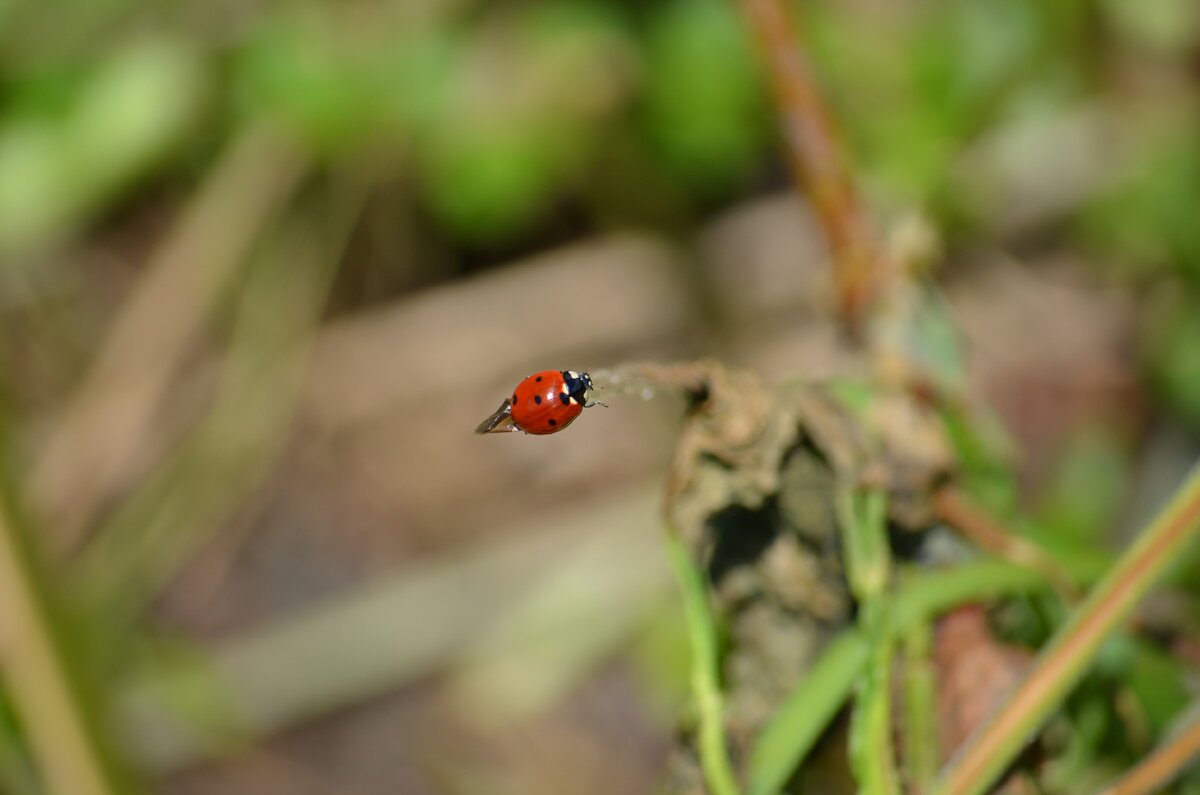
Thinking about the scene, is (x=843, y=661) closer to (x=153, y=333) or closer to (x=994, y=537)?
(x=994, y=537)

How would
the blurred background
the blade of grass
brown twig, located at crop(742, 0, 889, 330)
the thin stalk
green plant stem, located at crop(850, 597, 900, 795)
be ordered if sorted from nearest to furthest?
green plant stem, located at crop(850, 597, 900, 795) < the thin stalk < brown twig, located at crop(742, 0, 889, 330) < the blurred background < the blade of grass

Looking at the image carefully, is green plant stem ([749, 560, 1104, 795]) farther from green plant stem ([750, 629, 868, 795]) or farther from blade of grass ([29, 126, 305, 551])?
blade of grass ([29, 126, 305, 551])

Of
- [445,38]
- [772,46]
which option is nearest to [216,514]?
[445,38]

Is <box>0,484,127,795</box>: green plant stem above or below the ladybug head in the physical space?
below

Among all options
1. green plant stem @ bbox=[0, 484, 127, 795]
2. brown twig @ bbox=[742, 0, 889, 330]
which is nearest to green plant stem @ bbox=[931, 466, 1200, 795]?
brown twig @ bbox=[742, 0, 889, 330]

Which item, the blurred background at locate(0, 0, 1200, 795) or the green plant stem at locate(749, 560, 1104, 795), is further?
the blurred background at locate(0, 0, 1200, 795)

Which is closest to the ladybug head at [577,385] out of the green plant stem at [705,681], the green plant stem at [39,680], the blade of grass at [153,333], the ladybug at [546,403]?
the ladybug at [546,403]

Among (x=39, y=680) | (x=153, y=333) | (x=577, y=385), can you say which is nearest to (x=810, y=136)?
(x=577, y=385)
